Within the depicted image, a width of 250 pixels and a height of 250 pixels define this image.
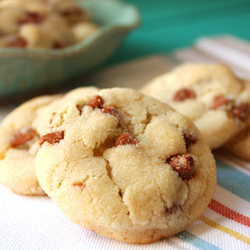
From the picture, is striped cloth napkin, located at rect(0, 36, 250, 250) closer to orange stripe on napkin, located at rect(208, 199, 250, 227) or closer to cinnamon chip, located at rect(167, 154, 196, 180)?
orange stripe on napkin, located at rect(208, 199, 250, 227)

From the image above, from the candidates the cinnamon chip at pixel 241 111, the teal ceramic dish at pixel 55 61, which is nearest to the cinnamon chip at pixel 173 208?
the cinnamon chip at pixel 241 111

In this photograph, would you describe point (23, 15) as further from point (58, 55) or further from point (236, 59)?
point (236, 59)

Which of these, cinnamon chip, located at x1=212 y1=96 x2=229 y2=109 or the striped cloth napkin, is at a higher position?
cinnamon chip, located at x1=212 y1=96 x2=229 y2=109

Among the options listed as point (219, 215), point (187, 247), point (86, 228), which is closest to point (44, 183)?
point (86, 228)

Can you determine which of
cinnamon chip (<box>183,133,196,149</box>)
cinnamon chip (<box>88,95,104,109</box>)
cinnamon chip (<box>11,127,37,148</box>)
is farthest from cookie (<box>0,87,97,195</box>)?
cinnamon chip (<box>183,133,196,149</box>)

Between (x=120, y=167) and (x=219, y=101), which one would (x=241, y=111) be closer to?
(x=219, y=101)

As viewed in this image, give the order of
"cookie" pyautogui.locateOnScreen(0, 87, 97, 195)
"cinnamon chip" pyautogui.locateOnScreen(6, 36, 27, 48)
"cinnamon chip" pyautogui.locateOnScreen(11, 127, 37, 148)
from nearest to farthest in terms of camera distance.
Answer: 1. "cookie" pyautogui.locateOnScreen(0, 87, 97, 195)
2. "cinnamon chip" pyautogui.locateOnScreen(11, 127, 37, 148)
3. "cinnamon chip" pyautogui.locateOnScreen(6, 36, 27, 48)

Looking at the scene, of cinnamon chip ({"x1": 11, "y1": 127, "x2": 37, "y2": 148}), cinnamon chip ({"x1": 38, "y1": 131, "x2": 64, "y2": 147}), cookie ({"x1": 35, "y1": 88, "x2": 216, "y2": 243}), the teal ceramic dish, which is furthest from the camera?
the teal ceramic dish

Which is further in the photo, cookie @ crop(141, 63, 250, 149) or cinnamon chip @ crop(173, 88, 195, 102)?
cinnamon chip @ crop(173, 88, 195, 102)
